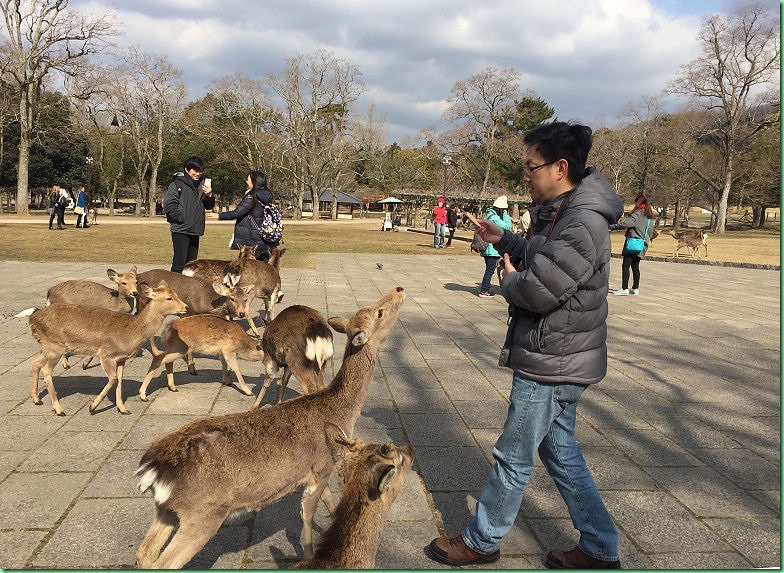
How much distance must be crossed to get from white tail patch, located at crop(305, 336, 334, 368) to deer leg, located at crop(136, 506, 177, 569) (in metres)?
2.16

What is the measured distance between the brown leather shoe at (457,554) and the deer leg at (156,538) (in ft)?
4.35

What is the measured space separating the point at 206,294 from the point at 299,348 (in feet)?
10.4

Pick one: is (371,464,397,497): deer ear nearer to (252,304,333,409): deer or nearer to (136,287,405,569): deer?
(136,287,405,569): deer

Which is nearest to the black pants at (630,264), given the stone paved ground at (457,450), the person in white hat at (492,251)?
the person in white hat at (492,251)

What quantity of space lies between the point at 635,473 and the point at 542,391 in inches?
75.9

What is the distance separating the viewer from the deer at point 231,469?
255cm

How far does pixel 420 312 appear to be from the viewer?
10086 mm

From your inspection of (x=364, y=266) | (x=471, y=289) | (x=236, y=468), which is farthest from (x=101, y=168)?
(x=236, y=468)

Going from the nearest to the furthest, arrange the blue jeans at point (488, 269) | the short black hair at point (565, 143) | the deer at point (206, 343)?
the short black hair at point (565, 143)
the deer at point (206, 343)
the blue jeans at point (488, 269)

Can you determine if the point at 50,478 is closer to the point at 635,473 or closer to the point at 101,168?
the point at 635,473

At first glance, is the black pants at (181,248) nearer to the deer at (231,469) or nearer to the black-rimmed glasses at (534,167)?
the deer at (231,469)

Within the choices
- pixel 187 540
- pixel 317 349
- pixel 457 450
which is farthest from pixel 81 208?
pixel 187 540

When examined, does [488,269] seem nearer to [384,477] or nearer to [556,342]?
[556,342]

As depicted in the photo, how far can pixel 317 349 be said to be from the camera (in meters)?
4.73
